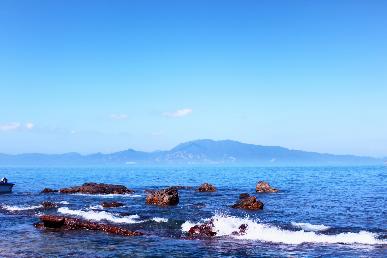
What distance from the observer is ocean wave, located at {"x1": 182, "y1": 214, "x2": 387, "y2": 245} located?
28531 mm

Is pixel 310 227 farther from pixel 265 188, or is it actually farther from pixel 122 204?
pixel 265 188

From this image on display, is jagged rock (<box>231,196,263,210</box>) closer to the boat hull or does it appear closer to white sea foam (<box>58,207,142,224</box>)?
white sea foam (<box>58,207,142,224</box>)

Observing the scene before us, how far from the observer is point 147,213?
43.6m

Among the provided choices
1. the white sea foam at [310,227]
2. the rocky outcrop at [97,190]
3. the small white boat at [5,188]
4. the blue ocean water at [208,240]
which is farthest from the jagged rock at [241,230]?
the small white boat at [5,188]

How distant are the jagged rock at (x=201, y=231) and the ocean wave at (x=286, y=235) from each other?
0.40 metres

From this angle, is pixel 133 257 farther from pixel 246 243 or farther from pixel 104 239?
pixel 246 243

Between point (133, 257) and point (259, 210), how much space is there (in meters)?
26.1

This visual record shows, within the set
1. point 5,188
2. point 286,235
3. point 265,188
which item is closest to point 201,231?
point 286,235

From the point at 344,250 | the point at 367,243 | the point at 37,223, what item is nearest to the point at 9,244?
the point at 37,223

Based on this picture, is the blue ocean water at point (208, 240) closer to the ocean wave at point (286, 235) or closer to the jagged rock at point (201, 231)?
the ocean wave at point (286, 235)

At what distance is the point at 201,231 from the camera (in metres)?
31.4

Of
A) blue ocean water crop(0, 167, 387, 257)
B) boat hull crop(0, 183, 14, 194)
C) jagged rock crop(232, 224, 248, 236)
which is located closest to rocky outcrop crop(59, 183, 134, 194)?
boat hull crop(0, 183, 14, 194)

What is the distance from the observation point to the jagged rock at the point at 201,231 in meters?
30.6

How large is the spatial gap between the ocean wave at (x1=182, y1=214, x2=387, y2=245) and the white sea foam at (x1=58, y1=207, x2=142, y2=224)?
23.3ft
